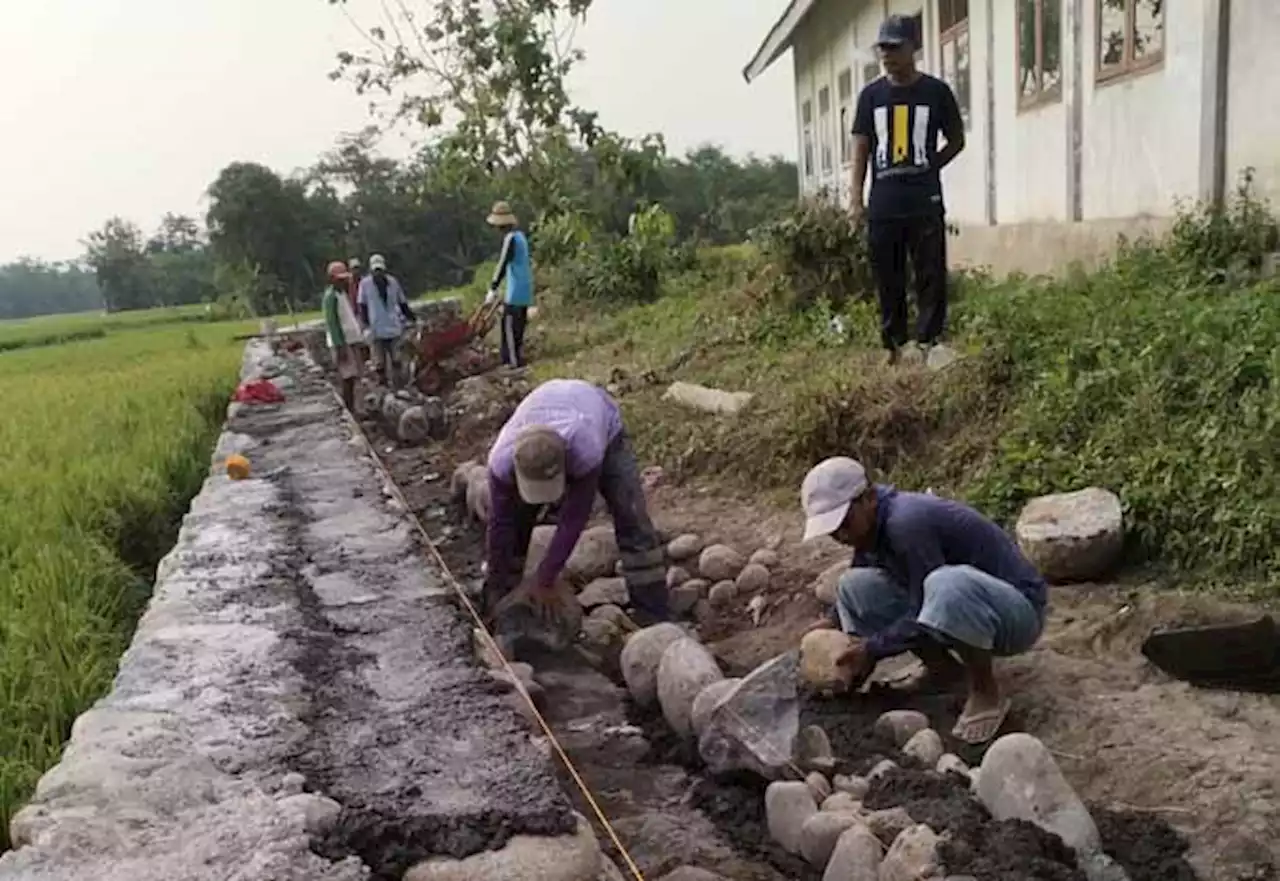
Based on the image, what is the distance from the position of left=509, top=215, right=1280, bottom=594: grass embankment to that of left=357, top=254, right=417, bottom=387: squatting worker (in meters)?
4.24

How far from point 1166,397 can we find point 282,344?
13313 mm

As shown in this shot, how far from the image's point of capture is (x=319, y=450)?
6.55 meters

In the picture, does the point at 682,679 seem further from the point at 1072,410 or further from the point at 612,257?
the point at 612,257

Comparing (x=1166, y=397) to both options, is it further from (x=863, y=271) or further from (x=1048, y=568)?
(x=863, y=271)

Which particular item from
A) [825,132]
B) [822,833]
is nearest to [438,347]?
[825,132]

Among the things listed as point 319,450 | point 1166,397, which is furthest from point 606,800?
point 319,450

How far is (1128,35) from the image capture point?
6.92 meters

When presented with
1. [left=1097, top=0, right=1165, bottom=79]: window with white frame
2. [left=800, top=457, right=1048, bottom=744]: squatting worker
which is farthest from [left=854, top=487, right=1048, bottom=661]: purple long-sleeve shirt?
[left=1097, top=0, right=1165, bottom=79]: window with white frame

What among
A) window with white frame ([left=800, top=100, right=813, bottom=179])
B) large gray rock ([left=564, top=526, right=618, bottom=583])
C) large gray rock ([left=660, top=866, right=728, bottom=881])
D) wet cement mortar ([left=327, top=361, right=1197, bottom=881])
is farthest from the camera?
window with white frame ([left=800, top=100, right=813, bottom=179])

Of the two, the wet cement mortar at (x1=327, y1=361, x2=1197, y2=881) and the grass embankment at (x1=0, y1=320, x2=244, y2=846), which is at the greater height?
the grass embankment at (x1=0, y1=320, x2=244, y2=846)

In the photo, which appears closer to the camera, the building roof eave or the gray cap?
the gray cap

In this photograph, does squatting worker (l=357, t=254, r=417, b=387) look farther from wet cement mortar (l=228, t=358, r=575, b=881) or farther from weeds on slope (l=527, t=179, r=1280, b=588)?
wet cement mortar (l=228, t=358, r=575, b=881)

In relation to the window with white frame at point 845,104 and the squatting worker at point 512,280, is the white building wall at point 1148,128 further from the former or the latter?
the window with white frame at point 845,104

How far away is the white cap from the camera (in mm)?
3129
